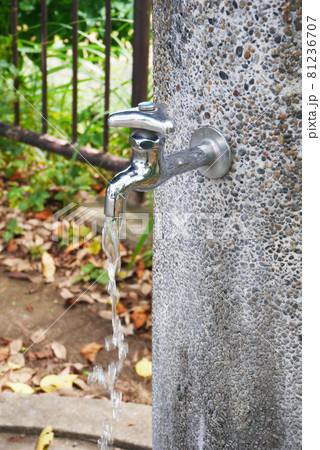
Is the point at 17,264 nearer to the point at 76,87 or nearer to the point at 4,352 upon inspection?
the point at 4,352

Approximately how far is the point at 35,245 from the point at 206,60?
68.8 inches

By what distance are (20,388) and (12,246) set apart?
0.79 m

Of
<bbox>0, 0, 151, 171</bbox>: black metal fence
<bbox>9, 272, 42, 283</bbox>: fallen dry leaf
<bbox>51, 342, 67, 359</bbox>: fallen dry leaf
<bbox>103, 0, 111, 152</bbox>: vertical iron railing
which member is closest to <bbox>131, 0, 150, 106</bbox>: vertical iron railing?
<bbox>0, 0, 151, 171</bbox>: black metal fence

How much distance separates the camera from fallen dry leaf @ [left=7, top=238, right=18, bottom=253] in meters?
2.73

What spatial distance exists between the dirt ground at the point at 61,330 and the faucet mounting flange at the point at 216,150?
1168mm

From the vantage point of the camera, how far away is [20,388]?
82.2 inches

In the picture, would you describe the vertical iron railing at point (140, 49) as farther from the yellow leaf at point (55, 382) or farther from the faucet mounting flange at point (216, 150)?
the faucet mounting flange at point (216, 150)

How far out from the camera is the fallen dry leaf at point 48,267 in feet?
8.59

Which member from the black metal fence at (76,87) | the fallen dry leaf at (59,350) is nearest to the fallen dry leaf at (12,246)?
the black metal fence at (76,87)

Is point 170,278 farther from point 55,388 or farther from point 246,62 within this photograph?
point 55,388

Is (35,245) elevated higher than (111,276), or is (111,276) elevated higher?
(111,276)

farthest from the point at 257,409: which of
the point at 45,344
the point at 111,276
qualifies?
the point at 45,344

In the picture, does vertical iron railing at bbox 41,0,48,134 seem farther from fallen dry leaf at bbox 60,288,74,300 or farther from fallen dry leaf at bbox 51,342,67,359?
fallen dry leaf at bbox 51,342,67,359

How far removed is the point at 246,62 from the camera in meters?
1.05
